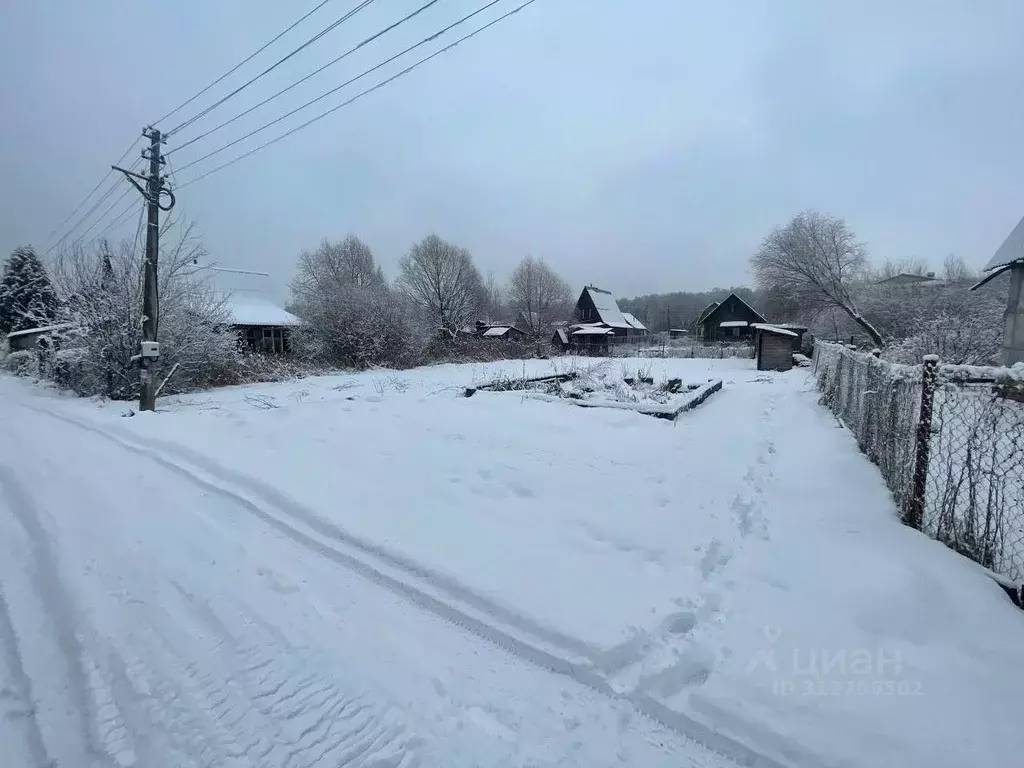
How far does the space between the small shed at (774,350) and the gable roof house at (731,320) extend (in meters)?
15.5

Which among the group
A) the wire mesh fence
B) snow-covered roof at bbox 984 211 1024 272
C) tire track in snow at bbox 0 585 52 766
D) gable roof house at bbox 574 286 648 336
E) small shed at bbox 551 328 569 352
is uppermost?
gable roof house at bbox 574 286 648 336

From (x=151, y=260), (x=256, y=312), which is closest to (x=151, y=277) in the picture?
(x=151, y=260)

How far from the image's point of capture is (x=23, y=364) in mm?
18875

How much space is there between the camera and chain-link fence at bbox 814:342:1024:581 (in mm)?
2928

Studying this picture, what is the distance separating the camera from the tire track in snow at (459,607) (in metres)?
1.92

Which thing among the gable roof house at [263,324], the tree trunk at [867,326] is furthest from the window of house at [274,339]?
the tree trunk at [867,326]

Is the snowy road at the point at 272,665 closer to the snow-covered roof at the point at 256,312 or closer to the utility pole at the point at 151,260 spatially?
the utility pole at the point at 151,260

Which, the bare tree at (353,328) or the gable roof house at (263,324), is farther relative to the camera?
the gable roof house at (263,324)

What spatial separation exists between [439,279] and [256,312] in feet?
60.1

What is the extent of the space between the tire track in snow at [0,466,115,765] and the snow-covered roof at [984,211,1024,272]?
15.3m

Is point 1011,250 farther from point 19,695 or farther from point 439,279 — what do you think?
point 439,279

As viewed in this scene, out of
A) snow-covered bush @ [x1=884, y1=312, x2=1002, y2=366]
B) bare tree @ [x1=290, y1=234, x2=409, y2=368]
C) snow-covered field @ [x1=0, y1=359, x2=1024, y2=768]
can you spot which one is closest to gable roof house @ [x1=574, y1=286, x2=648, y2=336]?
bare tree @ [x1=290, y1=234, x2=409, y2=368]

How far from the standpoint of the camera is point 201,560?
3.28m

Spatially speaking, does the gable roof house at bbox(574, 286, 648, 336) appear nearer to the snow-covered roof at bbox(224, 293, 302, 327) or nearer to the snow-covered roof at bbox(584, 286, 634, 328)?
the snow-covered roof at bbox(584, 286, 634, 328)
